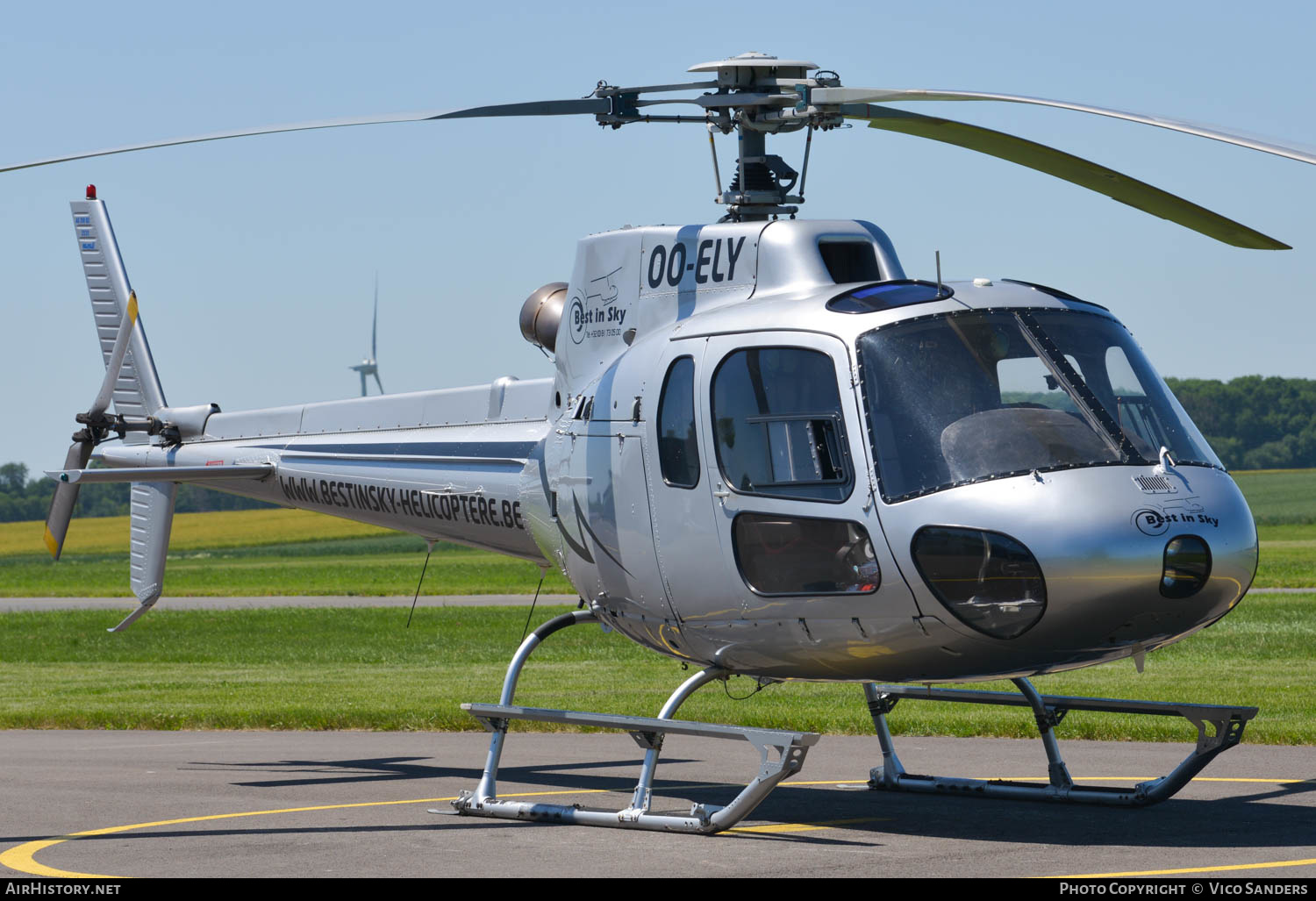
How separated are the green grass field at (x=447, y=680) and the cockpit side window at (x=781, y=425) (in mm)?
6834

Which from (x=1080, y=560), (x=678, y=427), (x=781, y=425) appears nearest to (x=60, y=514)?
(x=678, y=427)

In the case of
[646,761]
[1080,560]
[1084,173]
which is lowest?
[646,761]

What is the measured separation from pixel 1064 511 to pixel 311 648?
23330 millimetres

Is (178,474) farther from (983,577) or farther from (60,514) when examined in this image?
(983,577)

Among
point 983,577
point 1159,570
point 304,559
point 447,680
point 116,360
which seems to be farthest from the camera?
point 304,559

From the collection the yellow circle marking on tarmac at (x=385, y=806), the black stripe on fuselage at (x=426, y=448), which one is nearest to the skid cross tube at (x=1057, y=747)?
the yellow circle marking on tarmac at (x=385, y=806)

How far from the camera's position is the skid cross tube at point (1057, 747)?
10773mm

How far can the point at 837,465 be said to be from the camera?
29.8 ft

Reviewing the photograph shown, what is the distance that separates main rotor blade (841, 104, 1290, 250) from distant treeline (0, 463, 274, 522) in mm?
114837

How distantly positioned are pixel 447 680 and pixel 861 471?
14.6 m

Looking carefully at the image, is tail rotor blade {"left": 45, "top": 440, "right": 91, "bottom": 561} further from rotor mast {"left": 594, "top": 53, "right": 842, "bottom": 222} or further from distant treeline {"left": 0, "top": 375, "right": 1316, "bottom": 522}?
distant treeline {"left": 0, "top": 375, "right": 1316, "bottom": 522}

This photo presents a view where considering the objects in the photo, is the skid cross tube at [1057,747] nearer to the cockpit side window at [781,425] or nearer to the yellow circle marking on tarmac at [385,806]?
the yellow circle marking on tarmac at [385,806]

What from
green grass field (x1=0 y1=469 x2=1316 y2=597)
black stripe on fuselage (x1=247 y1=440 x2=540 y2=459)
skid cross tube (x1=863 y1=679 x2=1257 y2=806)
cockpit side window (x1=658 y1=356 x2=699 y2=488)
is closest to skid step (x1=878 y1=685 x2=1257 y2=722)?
skid cross tube (x1=863 y1=679 x2=1257 y2=806)
